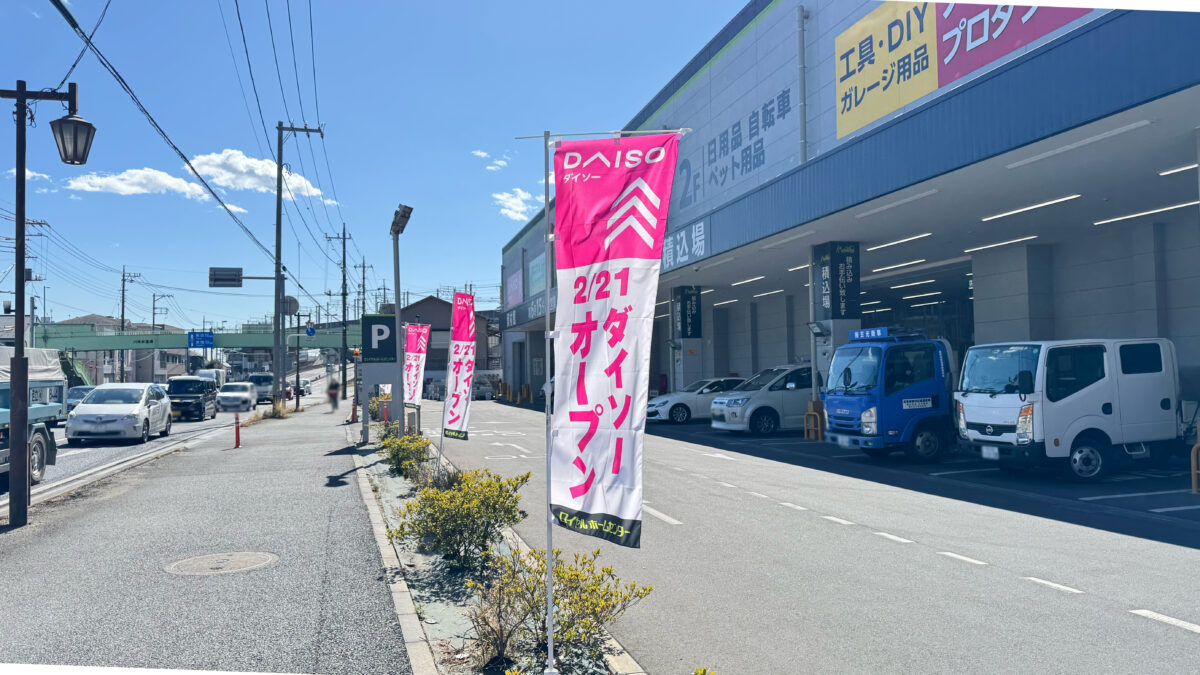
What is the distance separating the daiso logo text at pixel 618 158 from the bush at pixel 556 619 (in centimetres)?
246

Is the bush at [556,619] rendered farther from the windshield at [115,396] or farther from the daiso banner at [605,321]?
the windshield at [115,396]

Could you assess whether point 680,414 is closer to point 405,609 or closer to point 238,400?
point 238,400

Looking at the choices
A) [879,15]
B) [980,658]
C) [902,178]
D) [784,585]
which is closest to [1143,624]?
[980,658]

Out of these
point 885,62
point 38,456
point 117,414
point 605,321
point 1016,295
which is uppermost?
point 885,62

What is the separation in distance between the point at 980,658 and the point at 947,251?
59.2ft

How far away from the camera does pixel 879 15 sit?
18.3 m

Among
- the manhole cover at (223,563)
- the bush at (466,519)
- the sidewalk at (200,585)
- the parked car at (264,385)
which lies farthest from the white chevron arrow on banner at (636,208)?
the parked car at (264,385)

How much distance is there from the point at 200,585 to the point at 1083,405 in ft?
40.2

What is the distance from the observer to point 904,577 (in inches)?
260

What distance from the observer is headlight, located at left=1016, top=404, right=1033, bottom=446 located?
11562mm

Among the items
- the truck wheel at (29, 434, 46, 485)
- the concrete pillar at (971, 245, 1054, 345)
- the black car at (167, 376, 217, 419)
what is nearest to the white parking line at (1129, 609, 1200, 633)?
the truck wheel at (29, 434, 46, 485)

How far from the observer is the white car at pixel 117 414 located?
1959 centimetres

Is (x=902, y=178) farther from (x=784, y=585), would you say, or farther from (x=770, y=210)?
(x=784, y=585)

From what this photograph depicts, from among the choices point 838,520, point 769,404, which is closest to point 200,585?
point 838,520
